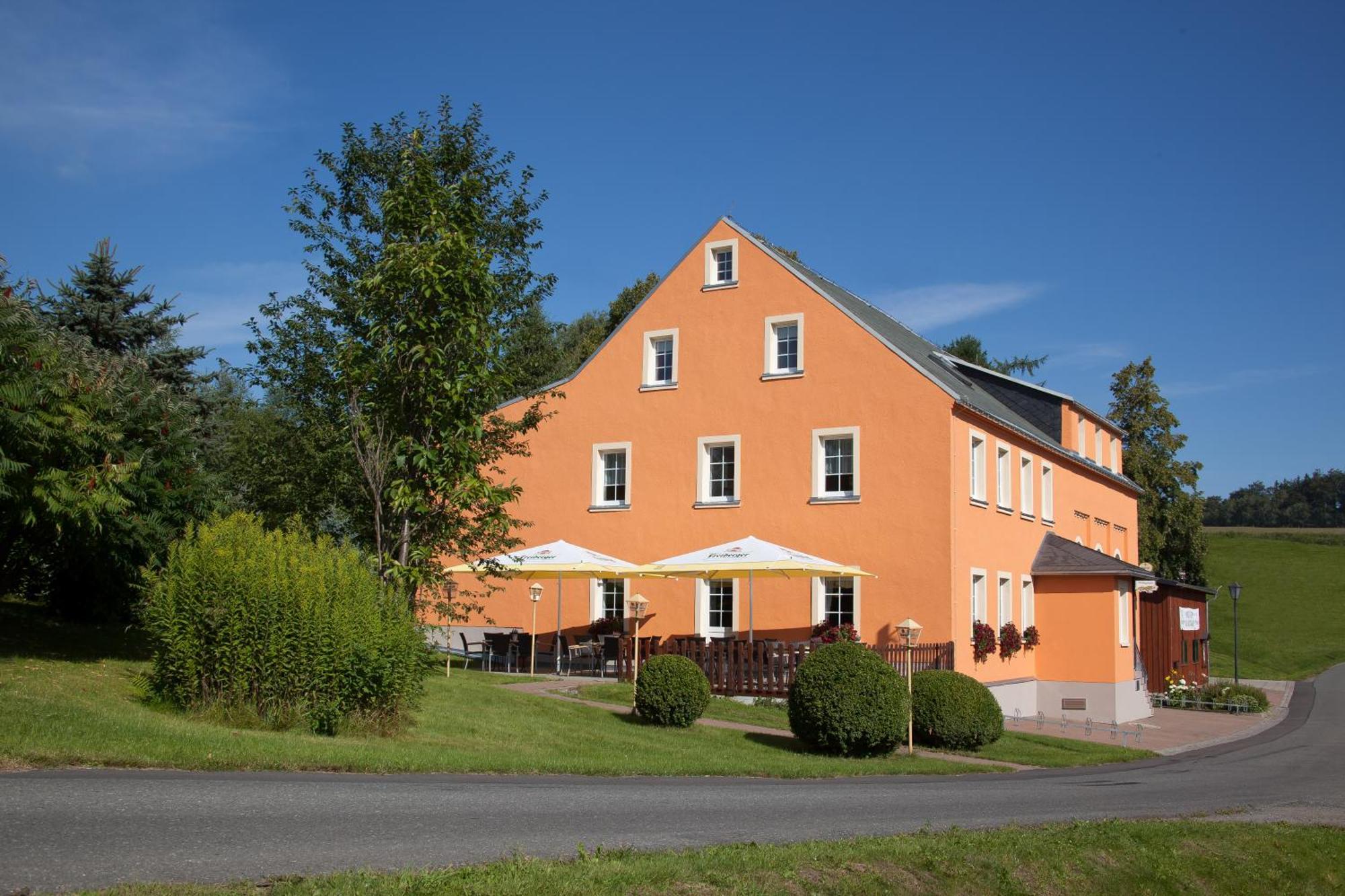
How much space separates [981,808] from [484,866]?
686cm

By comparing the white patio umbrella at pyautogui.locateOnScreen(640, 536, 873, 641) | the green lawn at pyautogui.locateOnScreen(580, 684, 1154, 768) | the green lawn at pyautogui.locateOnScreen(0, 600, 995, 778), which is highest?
the white patio umbrella at pyautogui.locateOnScreen(640, 536, 873, 641)

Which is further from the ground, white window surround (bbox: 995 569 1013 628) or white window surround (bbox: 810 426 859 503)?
white window surround (bbox: 810 426 859 503)

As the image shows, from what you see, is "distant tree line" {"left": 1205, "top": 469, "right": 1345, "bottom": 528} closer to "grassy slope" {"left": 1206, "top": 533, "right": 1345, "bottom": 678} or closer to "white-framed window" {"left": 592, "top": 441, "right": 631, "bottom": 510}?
"grassy slope" {"left": 1206, "top": 533, "right": 1345, "bottom": 678}

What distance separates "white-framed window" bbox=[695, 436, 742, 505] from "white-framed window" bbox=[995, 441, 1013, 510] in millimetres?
6271

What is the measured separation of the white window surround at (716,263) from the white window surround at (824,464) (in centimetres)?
447

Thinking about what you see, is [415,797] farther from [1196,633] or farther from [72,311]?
[1196,633]

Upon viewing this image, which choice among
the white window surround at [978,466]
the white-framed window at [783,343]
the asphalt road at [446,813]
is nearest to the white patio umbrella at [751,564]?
the white window surround at [978,466]

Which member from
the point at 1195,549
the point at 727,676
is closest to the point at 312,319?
the point at 727,676

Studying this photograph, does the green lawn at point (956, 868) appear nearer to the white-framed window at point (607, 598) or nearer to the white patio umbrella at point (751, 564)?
the white patio umbrella at point (751, 564)

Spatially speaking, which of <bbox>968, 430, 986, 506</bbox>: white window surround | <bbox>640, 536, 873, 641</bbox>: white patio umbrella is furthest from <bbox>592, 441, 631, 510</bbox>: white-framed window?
<bbox>968, 430, 986, 506</bbox>: white window surround

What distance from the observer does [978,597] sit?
88.8 feet

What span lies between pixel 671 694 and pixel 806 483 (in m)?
9.89

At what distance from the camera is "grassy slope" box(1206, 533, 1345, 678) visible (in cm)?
5356

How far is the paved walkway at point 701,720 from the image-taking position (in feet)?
59.1
